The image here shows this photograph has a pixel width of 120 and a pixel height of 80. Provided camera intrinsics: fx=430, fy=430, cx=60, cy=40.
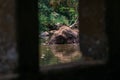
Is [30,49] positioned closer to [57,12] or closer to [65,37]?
[65,37]

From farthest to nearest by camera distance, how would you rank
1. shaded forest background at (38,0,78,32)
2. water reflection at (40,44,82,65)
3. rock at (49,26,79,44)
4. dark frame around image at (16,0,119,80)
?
shaded forest background at (38,0,78,32) < rock at (49,26,79,44) < water reflection at (40,44,82,65) < dark frame around image at (16,0,119,80)

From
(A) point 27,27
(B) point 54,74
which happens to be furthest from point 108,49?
(A) point 27,27

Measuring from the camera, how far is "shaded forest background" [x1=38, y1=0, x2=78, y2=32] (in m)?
18.7

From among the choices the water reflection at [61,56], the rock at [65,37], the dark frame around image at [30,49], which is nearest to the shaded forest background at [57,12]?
the rock at [65,37]

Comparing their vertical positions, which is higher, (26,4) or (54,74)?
(26,4)

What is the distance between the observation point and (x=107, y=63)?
4457mm

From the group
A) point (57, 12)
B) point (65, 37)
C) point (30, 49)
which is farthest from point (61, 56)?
point (57, 12)

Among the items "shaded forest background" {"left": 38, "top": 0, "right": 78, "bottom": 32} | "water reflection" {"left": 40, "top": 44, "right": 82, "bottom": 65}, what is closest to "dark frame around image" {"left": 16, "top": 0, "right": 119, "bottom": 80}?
"water reflection" {"left": 40, "top": 44, "right": 82, "bottom": 65}

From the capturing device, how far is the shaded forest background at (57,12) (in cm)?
1873

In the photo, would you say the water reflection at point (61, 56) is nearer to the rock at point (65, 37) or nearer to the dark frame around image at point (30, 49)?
the dark frame around image at point (30, 49)

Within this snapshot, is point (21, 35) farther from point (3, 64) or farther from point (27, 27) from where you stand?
point (3, 64)

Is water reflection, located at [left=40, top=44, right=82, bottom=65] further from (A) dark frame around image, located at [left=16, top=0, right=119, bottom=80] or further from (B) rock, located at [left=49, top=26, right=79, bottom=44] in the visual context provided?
(B) rock, located at [left=49, top=26, right=79, bottom=44]

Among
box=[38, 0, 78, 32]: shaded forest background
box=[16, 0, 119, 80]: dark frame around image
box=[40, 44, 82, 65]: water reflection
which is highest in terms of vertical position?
box=[38, 0, 78, 32]: shaded forest background

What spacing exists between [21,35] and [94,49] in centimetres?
126
